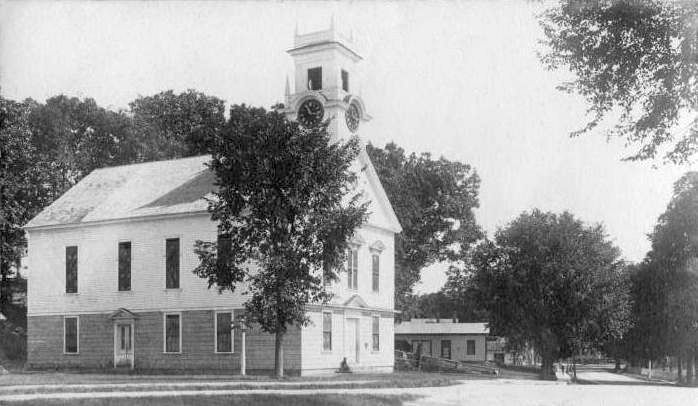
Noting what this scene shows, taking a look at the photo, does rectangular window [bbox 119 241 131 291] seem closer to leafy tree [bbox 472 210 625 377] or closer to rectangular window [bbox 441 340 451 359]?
leafy tree [bbox 472 210 625 377]

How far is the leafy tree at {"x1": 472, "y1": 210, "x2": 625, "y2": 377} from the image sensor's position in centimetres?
4544

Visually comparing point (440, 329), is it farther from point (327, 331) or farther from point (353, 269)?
point (327, 331)

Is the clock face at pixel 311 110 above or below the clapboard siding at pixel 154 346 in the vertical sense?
above

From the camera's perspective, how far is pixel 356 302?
36688 millimetres

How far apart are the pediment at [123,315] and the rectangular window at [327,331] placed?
7.99 m

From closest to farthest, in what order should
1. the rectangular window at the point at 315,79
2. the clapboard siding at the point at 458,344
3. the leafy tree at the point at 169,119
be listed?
the rectangular window at the point at 315,79
the leafy tree at the point at 169,119
the clapboard siding at the point at 458,344

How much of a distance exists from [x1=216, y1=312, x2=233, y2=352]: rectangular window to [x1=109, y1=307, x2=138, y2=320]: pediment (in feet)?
13.6

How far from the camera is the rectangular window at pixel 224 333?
33344mm

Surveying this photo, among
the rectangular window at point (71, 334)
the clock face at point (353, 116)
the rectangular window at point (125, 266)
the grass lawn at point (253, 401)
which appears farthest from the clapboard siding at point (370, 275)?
the grass lawn at point (253, 401)

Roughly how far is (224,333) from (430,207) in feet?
77.7

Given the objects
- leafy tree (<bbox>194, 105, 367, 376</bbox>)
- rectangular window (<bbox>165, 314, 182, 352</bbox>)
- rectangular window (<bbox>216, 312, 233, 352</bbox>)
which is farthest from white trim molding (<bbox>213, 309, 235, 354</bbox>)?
leafy tree (<bbox>194, 105, 367, 376</bbox>)

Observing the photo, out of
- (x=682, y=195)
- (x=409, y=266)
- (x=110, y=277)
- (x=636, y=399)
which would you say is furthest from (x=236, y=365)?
(x=682, y=195)

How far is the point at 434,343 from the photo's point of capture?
65.2m

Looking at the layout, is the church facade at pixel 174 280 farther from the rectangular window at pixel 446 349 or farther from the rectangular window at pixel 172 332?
the rectangular window at pixel 446 349
